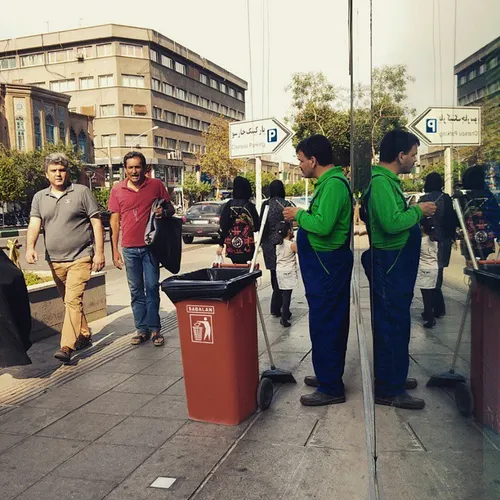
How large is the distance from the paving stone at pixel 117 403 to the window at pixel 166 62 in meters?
73.3

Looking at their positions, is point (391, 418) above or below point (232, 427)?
above

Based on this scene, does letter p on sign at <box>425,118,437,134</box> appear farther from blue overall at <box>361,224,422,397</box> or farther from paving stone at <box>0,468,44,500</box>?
paving stone at <box>0,468,44,500</box>

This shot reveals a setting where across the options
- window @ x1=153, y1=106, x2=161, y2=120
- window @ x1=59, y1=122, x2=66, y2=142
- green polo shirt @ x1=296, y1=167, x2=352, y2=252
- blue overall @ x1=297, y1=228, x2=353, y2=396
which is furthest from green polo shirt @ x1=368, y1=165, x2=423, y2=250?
window @ x1=153, y1=106, x2=161, y2=120

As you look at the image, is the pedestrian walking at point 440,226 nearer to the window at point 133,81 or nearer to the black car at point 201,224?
the black car at point 201,224

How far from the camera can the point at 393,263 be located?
1472 mm

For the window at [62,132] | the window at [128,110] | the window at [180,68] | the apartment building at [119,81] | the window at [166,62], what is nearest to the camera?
the window at [62,132]

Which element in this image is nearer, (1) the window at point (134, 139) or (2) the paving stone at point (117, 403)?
(2) the paving stone at point (117, 403)

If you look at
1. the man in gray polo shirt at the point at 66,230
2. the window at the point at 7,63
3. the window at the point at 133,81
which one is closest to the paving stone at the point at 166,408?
the man in gray polo shirt at the point at 66,230

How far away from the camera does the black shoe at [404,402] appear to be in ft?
4.33

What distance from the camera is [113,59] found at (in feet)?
220

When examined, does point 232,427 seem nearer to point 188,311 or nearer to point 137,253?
point 188,311

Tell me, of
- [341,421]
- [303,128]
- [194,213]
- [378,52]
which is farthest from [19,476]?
[303,128]

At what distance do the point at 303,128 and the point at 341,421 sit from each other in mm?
23953

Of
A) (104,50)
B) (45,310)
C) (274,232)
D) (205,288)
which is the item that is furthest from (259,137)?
(104,50)
